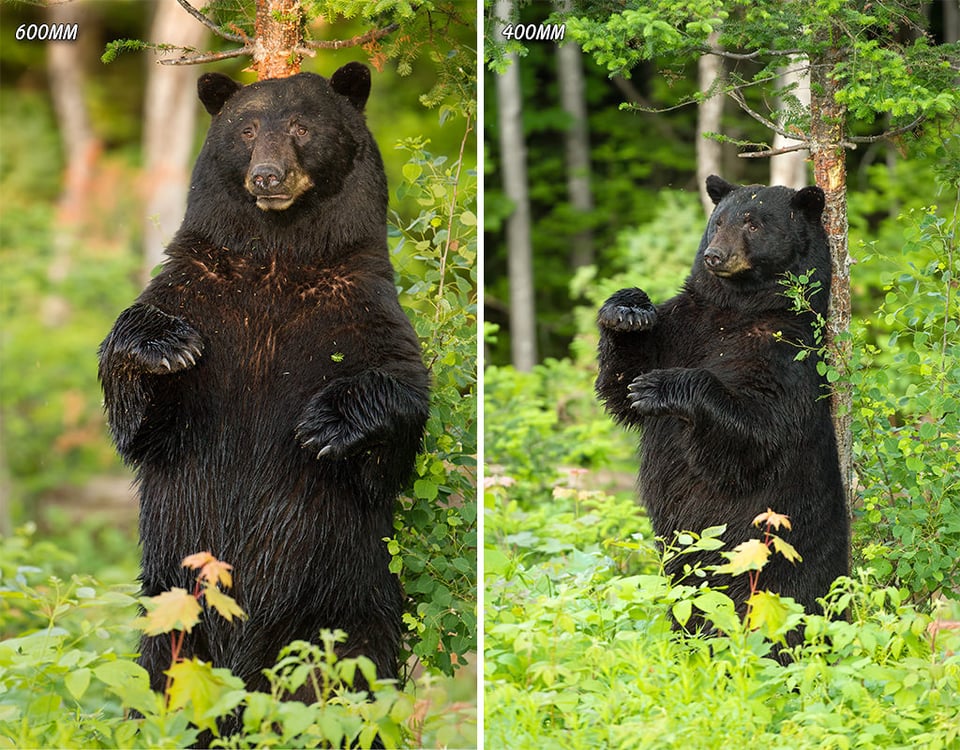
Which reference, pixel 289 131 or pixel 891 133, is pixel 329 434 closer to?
pixel 289 131

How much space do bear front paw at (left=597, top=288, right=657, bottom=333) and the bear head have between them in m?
1.30

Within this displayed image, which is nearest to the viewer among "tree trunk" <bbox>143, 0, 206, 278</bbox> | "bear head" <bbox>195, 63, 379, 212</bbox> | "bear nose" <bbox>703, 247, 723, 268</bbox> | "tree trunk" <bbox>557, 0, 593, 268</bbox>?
"bear head" <bbox>195, 63, 379, 212</bbox>

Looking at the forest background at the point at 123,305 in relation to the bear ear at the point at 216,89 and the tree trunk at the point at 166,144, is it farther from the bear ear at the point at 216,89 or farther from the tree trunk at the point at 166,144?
the bear ear at the point at 216,89

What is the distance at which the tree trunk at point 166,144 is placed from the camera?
12172mm

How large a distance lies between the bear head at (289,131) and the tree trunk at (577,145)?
752 centimetres

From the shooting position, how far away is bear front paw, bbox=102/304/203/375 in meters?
5.15

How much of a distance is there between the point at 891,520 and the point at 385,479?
7.17 ft

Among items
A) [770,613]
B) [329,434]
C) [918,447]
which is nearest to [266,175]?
[329,434]

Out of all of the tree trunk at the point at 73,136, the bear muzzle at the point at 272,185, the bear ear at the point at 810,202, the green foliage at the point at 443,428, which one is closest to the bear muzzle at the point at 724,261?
the bear ear at the point at 810,202

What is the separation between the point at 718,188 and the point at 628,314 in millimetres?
749

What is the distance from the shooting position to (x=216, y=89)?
5.65m

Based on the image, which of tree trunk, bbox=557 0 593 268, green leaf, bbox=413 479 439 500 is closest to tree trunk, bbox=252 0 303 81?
green leaf, bbox=413 479 439 500

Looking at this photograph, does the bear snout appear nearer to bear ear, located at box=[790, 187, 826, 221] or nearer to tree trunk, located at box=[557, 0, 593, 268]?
bear ear, located at box=[790, 187, 826, 221]

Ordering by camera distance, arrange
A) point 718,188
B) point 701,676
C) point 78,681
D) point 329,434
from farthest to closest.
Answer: point 718,188 → point 329,434 → point 701,676 → point 78,681
